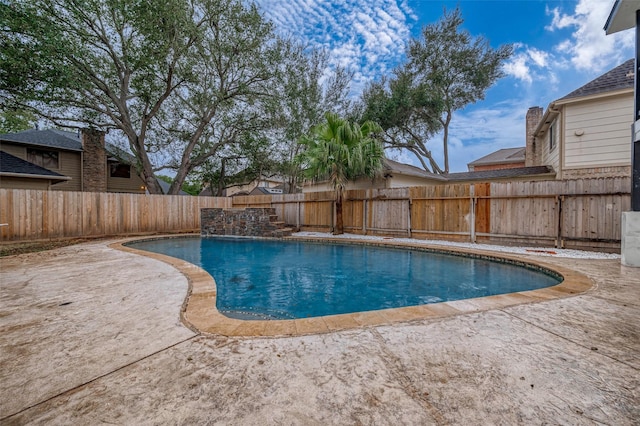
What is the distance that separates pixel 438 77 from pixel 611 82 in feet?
→ 30.9

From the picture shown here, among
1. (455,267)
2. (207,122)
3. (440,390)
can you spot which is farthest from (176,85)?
(440,390)

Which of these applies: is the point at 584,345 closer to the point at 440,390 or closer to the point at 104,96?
the point at 440,390

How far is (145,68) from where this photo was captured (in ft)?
39.7

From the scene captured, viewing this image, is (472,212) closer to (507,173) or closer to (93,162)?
(507,173)

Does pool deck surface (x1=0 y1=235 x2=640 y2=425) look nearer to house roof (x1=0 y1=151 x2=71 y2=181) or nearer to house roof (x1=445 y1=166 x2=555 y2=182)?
house roof (x1=445 y1=166 x2=555 y2=182)

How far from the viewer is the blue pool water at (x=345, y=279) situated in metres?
3.84

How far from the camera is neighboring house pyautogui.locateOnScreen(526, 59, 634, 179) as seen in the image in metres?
7.90

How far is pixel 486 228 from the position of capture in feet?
25.6

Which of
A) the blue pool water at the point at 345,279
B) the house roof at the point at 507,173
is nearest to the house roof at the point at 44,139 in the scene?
the blue pool water at the point at 345,279

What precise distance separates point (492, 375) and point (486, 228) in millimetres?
7306

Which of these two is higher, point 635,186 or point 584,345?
point 635,186

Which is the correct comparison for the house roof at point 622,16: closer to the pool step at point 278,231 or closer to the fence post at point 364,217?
the fence post at point 364,217

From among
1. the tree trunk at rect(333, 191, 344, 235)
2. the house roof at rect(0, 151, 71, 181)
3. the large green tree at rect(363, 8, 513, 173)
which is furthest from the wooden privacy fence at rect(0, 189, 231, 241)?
the large green tree at rect(363, 8, 513, 173)

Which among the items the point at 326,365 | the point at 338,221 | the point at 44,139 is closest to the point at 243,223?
the point at 338,221
